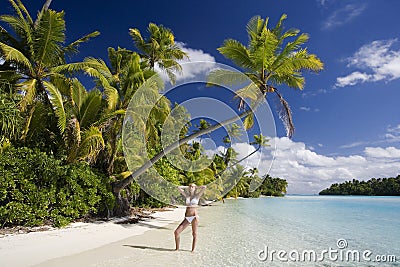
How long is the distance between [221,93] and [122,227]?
202 inches

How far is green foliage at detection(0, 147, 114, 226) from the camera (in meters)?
7.79

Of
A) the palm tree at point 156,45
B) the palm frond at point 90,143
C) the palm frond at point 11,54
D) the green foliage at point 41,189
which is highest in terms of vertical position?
the palm tree at point 156,45

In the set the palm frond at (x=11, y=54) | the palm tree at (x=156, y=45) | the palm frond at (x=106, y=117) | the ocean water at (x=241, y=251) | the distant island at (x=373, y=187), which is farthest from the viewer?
the distant island at (x=373, y=187)

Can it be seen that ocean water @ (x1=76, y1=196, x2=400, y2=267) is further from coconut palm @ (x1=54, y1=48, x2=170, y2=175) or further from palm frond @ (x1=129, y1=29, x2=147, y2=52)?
palm frond @ (x1=129, y1=29, x2=147, y2=52)

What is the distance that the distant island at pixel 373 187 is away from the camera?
2755 inches

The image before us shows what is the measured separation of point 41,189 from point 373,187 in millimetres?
84460

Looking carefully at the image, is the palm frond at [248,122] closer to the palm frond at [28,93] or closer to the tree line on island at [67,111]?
the tree line on island at [67,111]

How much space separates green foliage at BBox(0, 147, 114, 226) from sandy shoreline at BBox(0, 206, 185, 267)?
573 mm

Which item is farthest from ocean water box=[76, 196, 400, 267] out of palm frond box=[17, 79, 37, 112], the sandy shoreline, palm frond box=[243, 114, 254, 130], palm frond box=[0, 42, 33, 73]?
palm frond box=[0, 42, 33, 73]

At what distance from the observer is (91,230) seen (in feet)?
28.9

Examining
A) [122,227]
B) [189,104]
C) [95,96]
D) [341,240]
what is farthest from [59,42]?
[341,240]

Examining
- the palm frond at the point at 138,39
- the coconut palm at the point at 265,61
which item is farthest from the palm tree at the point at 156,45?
the coconut palm at the point at 265,61

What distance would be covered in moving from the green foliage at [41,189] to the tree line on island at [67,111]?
23mm

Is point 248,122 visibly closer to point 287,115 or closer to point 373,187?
point 287,115
